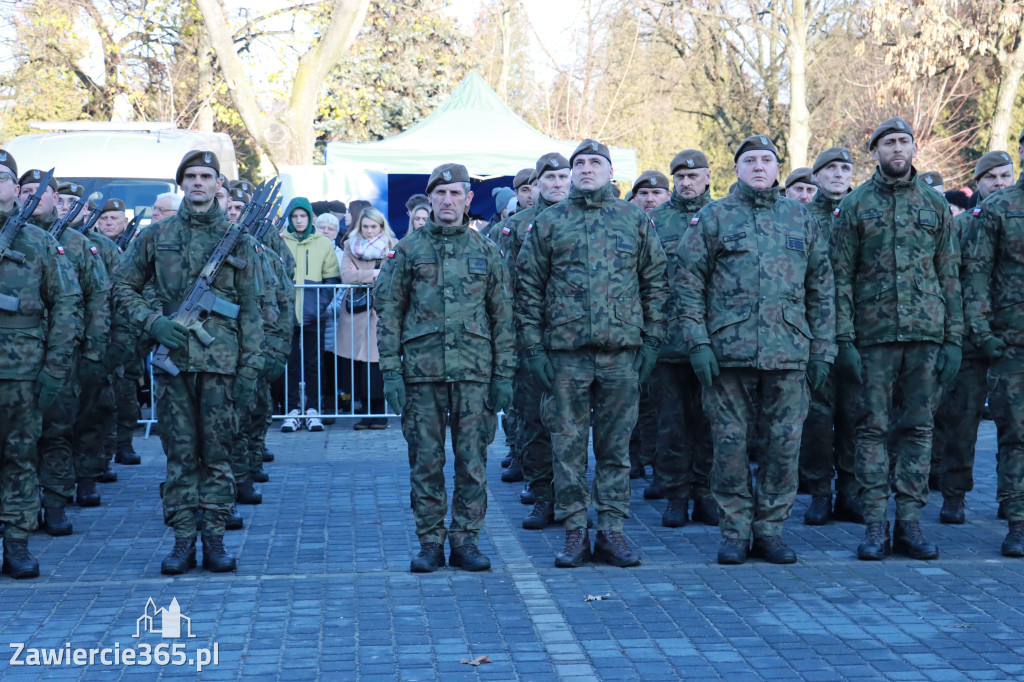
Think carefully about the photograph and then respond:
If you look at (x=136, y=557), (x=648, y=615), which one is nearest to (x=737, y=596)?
(x=648, y=615)

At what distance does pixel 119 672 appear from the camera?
5.26 m

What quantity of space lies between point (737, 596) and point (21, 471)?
3.82 meters

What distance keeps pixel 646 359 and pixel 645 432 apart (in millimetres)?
2722

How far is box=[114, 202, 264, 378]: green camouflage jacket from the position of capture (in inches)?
273

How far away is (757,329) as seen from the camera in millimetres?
6984

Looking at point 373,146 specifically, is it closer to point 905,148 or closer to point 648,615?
point 905,148

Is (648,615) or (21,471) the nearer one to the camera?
(648,615)

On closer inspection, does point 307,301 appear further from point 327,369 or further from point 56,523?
point 56,523

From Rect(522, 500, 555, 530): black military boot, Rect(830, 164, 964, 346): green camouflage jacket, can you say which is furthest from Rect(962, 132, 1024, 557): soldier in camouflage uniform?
Rect(522, 500, 555, 530): black military boot

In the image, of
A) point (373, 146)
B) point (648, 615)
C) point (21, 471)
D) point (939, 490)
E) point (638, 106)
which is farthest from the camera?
point (638, 106)

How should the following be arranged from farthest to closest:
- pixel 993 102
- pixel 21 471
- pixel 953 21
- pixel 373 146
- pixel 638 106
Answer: pixel 638 106, pixel 993 102, pixel 953 21, pixel 373 146, pixel 21 471

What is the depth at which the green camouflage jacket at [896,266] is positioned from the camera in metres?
7.22

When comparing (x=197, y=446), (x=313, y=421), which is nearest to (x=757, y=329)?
(x=197, y=446)

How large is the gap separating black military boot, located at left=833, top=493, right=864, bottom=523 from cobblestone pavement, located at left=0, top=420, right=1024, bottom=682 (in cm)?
31
